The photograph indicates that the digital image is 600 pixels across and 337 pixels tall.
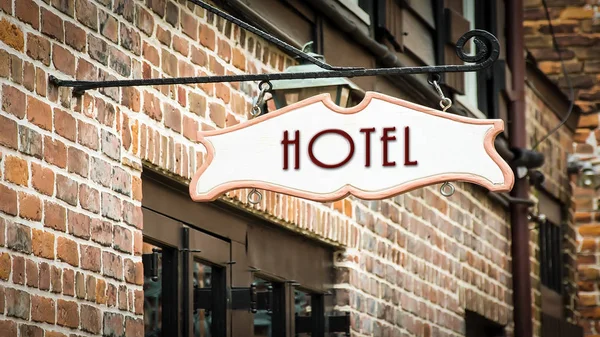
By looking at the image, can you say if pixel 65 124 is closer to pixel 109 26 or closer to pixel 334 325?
pixel 109 26

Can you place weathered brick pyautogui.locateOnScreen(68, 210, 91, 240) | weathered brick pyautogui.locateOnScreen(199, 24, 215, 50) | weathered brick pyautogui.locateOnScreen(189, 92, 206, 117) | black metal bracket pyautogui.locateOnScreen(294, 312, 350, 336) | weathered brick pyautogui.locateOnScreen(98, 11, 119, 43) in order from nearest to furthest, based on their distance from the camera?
weathered brick pyautogui.locateOnScreen(68, 210, 91, 240), weathered brick pyautogui.locateOnScreen(98, 11, 119, 43), weathered brick pyautogui.locateOnScreen(189, 92, 206, 117), weathered brick pyautogui.locateOnScreen(199, 24, 215, 50), black metal bracket pyautogui.locateOnScreen(294, 312, 350, 336)

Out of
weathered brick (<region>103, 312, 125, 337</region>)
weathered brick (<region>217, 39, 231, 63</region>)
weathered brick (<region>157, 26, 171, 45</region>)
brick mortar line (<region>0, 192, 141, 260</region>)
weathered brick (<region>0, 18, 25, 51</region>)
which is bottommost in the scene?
weathered brick (<region>103, 312, 125, 337</region>)

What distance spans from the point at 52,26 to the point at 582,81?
9.96 metres


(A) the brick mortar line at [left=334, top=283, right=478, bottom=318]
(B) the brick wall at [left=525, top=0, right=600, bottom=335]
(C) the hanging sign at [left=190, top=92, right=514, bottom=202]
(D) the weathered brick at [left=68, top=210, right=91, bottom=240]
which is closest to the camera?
(C) the hanging sign at [left=190, top=92, right=514, bottom=202]

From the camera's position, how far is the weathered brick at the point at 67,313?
17.1 feet

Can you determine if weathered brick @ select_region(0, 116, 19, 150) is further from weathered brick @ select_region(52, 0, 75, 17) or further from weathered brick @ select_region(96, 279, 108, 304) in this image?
weathered brick @ select_region(96, 279, 108, 304)

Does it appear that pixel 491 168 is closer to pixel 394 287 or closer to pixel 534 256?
pixel 394 287

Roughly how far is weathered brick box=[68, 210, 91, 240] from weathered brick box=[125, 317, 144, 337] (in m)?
0.48

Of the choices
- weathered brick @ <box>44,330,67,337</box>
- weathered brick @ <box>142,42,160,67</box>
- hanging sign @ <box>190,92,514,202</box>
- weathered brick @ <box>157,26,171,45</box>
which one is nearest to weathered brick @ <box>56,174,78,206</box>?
weathered brick @ <box>44,330,67,337</box>

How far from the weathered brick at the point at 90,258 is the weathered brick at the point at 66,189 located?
190mm

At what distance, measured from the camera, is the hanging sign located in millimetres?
4719

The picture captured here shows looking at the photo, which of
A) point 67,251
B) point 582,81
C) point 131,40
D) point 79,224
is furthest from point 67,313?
point 582,81

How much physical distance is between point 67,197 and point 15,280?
48 cm

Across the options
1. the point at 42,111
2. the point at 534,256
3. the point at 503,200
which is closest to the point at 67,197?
the point at 42,111
